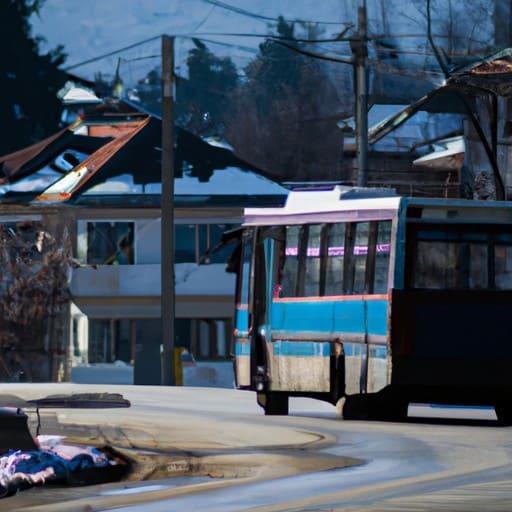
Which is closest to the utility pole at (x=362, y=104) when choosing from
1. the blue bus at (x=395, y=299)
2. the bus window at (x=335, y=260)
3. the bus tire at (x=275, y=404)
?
the bus tire at (x=275, y=404)

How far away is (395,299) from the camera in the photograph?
23391mm

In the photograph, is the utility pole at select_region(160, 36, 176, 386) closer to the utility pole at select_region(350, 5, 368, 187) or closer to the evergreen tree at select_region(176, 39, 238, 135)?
the utility pole at select_region(350, 5, 368, 187)

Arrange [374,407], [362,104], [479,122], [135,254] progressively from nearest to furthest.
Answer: [374,407] → [362,104] → [135,254] → [479,122]

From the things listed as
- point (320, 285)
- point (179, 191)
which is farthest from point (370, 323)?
point (179, 191)

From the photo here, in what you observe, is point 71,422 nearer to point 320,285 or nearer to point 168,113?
point 320,285

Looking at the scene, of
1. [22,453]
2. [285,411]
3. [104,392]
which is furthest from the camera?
[104,392]

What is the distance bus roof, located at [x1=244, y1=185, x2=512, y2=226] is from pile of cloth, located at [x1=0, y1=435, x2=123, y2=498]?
6.56 metres

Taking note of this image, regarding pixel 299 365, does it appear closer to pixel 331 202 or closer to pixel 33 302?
pixel 331 202

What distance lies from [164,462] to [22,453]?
1.43 meters

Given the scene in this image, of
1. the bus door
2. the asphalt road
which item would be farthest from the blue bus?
the bus door

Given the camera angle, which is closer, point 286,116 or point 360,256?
point 360,256

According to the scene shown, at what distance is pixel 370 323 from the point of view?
2392 centimetres

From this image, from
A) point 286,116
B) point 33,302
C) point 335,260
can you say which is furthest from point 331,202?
point 286,116

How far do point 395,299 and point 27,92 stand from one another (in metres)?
73.6
